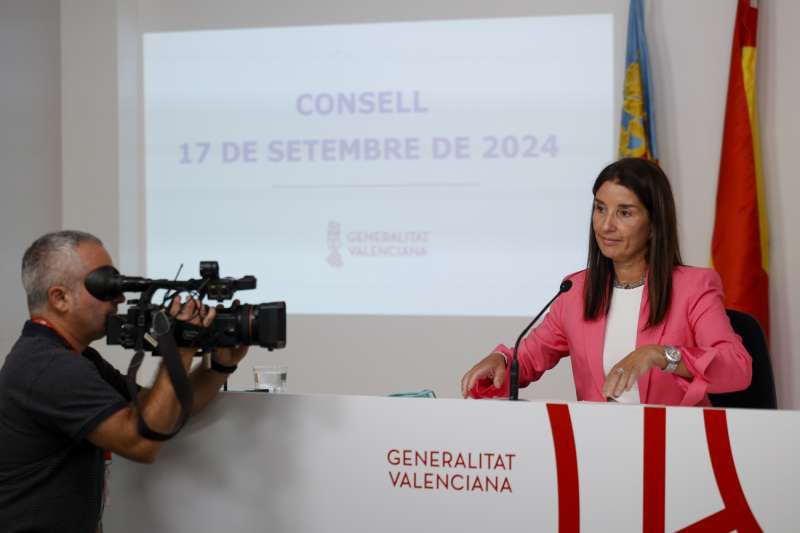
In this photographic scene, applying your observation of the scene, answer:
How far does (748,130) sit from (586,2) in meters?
0.97

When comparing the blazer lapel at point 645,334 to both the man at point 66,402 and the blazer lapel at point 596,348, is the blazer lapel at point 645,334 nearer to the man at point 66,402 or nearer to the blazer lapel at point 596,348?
the blazer lapel at point 596,348

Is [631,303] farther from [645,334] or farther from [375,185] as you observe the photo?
[375,185]

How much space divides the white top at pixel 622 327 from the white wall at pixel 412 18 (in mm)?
1906

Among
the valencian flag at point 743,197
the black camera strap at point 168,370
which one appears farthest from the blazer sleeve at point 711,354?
the valencian flag at point 743,197

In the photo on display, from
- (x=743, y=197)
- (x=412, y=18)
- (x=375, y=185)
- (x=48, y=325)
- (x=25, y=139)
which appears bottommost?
(x=48, y=325)

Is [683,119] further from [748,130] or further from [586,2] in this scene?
[586,2]

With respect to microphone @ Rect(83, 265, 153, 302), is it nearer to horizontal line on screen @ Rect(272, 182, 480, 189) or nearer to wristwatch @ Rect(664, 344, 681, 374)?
wristwatch @ Rect(664, 344, 681, 374)

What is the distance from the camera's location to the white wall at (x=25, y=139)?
14.3ft

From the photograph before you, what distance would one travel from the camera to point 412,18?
4.22m

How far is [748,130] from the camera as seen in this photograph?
146 inches

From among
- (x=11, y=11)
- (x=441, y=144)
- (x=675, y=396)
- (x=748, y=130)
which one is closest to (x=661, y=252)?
(x=675, y=396)

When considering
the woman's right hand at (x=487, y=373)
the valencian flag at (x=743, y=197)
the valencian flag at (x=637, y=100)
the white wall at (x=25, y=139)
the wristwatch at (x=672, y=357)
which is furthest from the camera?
the white wall at (x=25, y=139)

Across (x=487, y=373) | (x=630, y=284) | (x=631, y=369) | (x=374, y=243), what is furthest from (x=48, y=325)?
(x=374, y=243)

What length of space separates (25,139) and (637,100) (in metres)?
3.06
